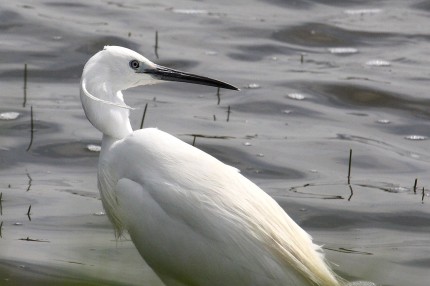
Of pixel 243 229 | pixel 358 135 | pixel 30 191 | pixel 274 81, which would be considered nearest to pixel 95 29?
pixel 274 81

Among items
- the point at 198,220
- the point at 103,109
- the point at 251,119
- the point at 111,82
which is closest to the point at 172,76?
the point at 111,82

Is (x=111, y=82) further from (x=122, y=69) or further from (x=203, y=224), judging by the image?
(x=203, y=224)

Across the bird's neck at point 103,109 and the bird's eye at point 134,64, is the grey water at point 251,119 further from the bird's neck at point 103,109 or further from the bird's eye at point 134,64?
the bird's eye at point 134,64

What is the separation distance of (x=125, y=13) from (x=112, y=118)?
604 cm

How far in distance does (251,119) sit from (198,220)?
3916 millimetres

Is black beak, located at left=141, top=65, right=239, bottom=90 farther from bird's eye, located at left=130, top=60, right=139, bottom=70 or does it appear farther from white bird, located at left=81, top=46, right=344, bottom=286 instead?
white bird, located at left=81, top=46, right=344, bottom=286

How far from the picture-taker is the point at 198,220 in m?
5.03

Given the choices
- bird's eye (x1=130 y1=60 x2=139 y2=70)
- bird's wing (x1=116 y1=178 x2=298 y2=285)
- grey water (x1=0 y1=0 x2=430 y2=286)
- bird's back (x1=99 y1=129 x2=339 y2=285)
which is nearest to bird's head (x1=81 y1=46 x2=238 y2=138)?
bird's eye (x1=130 y1=60 x2=139 y2=70)

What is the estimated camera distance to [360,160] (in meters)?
8.12

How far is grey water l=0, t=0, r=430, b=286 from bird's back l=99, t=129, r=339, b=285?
34cm

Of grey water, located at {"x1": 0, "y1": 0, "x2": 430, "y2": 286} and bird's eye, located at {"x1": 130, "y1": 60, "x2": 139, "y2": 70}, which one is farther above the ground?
bird's eye, located at {"x1": 130, "y1": 60, "x2": 139, "y2": 70}

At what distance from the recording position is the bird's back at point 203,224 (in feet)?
16.3

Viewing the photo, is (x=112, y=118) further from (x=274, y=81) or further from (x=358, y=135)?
(x=274, y=81)

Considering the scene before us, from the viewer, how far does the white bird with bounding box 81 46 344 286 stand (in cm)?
498
